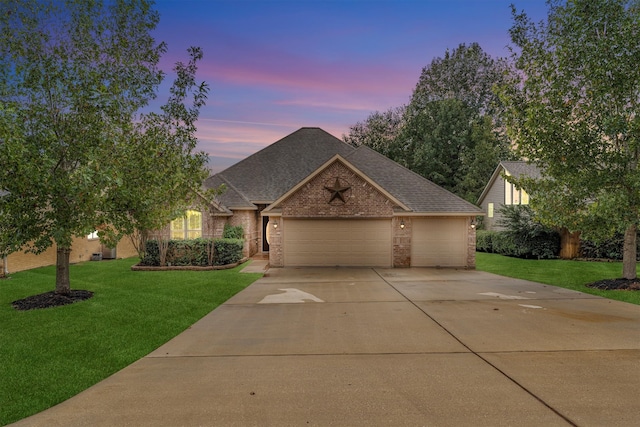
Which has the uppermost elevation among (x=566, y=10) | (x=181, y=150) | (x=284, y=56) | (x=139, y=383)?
(x=284, y=56)

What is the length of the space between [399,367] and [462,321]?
304 cm

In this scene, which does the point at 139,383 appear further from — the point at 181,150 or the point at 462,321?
the point at 181,150

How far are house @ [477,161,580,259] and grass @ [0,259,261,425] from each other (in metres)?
17.3

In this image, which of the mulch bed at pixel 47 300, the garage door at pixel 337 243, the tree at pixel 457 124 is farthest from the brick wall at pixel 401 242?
the tree at pixel 457 124

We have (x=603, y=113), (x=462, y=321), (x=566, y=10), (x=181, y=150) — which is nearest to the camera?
(x=462, y=321)

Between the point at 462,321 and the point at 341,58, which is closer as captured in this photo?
the point at 462,321

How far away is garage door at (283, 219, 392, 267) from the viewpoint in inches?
672

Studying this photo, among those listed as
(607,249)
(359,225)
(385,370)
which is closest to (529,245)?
(607,249)

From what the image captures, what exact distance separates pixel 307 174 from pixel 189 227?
7855mm

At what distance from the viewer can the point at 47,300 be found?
9.44 metres

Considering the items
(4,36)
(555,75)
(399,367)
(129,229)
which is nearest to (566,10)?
(555,75)

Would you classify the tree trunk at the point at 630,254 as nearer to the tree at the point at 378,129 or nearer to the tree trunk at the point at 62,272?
the tree trunk at the point at 62,272

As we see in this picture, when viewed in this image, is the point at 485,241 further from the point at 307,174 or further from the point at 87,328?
the point at 87,328

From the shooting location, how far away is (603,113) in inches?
445
